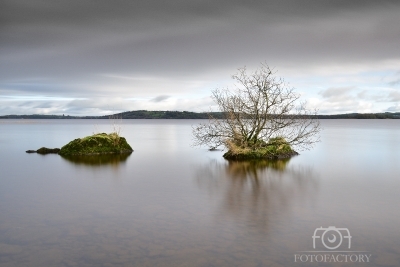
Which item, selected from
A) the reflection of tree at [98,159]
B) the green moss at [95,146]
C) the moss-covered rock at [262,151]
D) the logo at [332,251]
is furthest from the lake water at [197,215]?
the green moss at [95,146]

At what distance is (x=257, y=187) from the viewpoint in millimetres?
14453

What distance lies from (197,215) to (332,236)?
3623mm

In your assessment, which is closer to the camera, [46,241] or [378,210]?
[46,241]

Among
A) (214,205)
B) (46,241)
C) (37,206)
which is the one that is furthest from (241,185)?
(46,241)

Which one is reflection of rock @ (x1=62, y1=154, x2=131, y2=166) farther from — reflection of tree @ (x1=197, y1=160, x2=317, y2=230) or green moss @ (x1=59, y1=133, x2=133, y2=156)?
reflection of tree @ (x1=197, y1=160, x2=317, y2=230)

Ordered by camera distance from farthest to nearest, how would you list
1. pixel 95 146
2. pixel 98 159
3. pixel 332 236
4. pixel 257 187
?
pixel 95 146
pixel 98 159
pixel 257 187
pixel 332 236

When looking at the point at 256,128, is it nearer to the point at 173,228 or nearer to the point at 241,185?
the point at 241,185

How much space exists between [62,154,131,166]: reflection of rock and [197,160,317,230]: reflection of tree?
18.4 ft

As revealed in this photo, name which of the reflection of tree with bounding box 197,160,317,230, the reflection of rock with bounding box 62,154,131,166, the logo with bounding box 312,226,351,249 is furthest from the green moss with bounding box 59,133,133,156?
the logo with bounding box 312,226,351,249

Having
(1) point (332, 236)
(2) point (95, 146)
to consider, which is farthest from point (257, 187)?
(2) point (95, 146)

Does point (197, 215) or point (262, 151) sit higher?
point (262, 151)

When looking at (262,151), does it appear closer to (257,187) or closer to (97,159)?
(257,187)

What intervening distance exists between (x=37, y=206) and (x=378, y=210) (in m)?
9.98

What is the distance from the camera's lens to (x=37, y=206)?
11.8 meters
